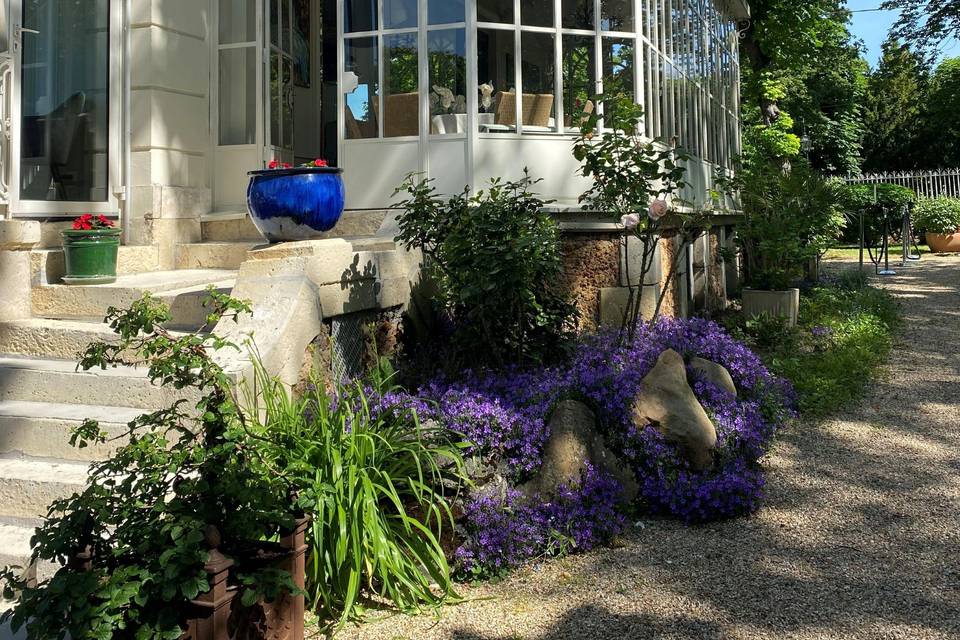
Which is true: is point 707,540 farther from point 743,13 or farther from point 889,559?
point 743,13

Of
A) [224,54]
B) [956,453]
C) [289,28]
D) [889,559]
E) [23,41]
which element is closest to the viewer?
[889,559]

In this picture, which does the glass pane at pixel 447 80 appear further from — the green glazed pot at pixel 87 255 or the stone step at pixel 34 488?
the stone step at pixel 34 488

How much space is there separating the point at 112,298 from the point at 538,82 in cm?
352

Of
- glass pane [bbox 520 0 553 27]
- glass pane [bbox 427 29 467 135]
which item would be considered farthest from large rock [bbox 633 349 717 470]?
glass pane [bbox 520 0 553 27]

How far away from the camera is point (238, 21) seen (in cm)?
803

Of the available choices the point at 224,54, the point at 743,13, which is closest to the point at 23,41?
the point at 224,54

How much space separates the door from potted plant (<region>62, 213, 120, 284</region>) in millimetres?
731

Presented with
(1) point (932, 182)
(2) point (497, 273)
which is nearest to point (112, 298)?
(2) point (497, 273)

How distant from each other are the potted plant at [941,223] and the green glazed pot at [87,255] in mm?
20304

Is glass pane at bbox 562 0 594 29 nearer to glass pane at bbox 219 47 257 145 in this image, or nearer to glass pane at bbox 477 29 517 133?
glass pane at bbox 477 29 517 133

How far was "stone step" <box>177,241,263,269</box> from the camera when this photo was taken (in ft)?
23.4

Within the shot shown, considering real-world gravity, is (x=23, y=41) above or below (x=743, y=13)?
below

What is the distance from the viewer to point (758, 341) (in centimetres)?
806

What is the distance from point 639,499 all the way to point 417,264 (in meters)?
2.49
